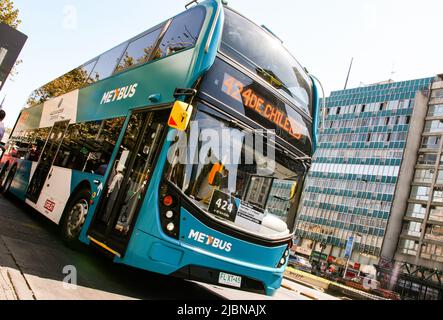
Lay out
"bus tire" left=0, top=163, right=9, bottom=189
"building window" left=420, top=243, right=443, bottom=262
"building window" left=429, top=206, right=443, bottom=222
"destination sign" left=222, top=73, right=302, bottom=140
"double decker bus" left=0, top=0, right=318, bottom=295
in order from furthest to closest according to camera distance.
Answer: "building window" left=429, top=206, right=443, bottom=222
"building window" left=420, top=243, right=443, bottom=262
"bus tire" left=0, top=163, right=9, bottom=189
"destination sign" left=222, top=73, right=302, bottom=140
"double decker bus" left=0, top=0, right=318, bottom=295

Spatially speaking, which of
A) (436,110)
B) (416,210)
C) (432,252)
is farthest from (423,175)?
(432,252)

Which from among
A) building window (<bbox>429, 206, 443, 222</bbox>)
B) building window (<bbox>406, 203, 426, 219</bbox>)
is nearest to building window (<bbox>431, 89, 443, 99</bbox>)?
building window (<bbox>406, 203, 426, 219</bbox>)

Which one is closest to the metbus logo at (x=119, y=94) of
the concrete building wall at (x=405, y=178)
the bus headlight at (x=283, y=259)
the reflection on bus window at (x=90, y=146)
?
the reflection on bus window at (x=90, y=146)

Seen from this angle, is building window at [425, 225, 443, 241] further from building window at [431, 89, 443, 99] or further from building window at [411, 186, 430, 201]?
building window at [431, 89, 443, 99]

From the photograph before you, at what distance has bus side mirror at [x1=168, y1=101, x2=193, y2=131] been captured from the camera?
507 centimetres

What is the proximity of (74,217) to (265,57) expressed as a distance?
4.14 meters

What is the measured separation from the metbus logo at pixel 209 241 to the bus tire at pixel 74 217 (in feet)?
7.27

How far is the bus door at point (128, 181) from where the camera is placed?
17.7 ft

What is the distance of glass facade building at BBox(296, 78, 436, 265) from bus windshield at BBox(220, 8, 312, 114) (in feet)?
181

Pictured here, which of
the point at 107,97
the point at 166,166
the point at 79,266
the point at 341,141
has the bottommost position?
the point at 79,266

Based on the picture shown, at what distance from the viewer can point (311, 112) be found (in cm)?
731
